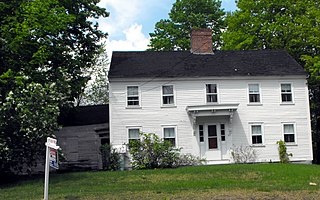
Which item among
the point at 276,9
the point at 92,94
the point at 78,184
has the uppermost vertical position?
the point at 276,9

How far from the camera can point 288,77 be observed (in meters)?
27.0

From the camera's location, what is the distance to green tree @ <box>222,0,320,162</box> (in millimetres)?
33406

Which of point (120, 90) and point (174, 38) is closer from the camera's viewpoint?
point (120, 90)

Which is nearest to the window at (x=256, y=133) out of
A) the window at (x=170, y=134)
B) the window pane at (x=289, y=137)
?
the window pane at (x=289, y=137)

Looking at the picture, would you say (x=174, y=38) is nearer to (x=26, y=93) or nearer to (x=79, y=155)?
(x=79, y=155)

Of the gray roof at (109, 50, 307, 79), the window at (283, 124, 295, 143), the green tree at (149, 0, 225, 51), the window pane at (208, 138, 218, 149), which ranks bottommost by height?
the window pane at (208, 138, 218, 149)

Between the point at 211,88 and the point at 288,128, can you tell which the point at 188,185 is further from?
the point at 288,128

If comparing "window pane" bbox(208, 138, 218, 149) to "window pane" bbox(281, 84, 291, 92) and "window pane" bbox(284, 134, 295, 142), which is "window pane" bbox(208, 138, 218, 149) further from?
"window pane" bbox(281, 84, 291, 92)

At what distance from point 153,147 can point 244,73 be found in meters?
8.00

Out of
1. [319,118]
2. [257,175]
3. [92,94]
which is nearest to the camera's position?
[257,175]

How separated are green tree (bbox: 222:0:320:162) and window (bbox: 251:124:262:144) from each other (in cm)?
830

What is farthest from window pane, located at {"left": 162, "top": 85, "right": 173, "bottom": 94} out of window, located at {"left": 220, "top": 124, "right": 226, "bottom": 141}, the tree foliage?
the tree foliage

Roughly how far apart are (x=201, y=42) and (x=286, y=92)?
6.77 meters

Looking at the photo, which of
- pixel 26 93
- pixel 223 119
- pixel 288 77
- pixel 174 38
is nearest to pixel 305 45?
pixel 288 77
